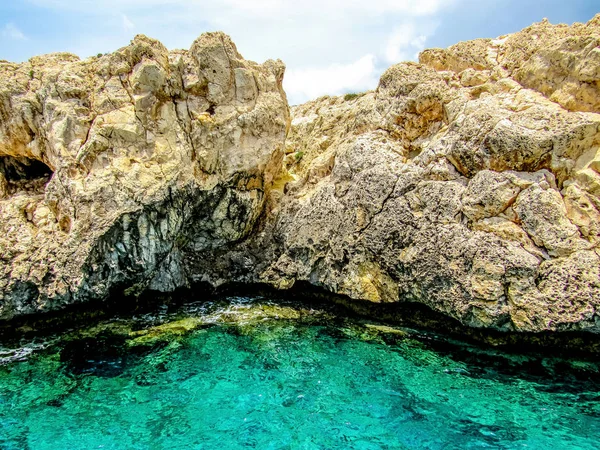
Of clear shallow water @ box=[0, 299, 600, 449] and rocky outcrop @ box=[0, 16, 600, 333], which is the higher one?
rocky outcrop @ box=[0, 16, 600, 333]

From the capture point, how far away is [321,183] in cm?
1780

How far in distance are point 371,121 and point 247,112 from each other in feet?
19.3

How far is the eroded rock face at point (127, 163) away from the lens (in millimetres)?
14094

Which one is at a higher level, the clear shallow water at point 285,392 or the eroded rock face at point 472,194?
the eroded rock face at point 472,194

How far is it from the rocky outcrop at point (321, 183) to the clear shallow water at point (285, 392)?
65.3 inches

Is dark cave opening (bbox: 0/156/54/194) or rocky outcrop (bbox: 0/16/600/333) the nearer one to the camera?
rocky outcrop (bbox: 0/16/600/333)

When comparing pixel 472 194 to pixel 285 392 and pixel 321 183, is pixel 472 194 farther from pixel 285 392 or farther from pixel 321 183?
pixel 285 392

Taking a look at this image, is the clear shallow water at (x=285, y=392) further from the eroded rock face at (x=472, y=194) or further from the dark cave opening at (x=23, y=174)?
the dark cave opening at (x=23, y=174)

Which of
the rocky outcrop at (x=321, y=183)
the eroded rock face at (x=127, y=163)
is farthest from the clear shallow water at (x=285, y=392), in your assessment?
the eroded rock face at (x=127, y=163)

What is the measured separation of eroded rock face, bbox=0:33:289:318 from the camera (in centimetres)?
1409

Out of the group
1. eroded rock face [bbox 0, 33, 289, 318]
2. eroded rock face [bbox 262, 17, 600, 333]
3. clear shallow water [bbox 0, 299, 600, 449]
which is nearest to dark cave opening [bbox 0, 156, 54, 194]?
eroded rock face [bbox 0, 33, 289, 318]

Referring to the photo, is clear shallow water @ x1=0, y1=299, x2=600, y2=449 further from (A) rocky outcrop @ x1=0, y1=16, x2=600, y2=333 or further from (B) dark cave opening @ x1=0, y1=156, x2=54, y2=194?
(B) dark cave opening @ x1=0, y1=156, x2=54, y2=194

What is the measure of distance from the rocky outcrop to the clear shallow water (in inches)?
65.3

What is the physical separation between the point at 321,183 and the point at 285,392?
9.89m
